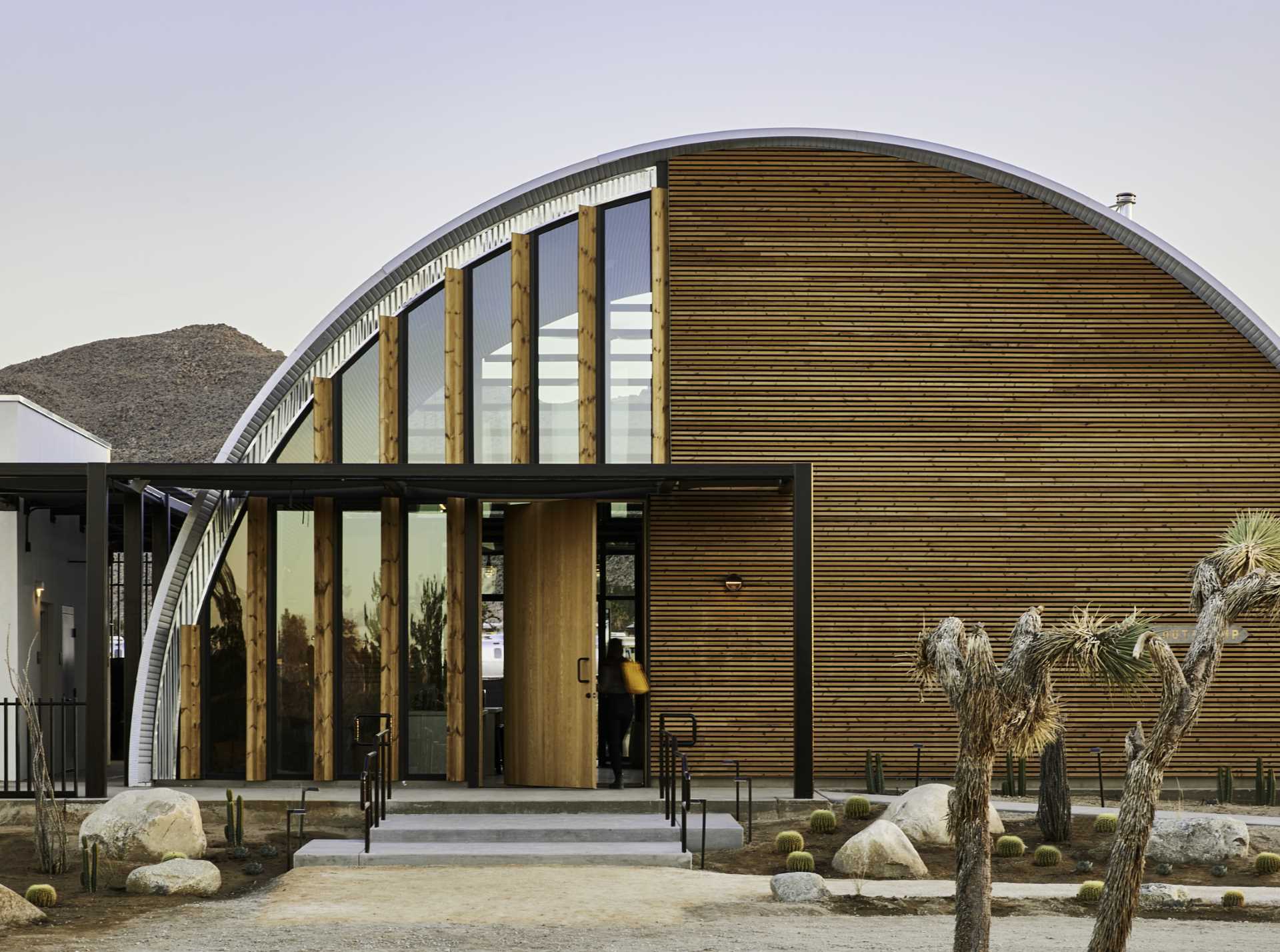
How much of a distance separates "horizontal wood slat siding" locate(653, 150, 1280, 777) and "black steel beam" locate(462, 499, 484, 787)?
2.12m

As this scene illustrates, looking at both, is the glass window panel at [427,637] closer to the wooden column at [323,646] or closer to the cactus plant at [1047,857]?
the wooden column at [323,646]

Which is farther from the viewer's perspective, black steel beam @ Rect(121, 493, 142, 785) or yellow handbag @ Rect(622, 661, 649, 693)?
yellow handbag @ Rect(622, 661, 649, 693)

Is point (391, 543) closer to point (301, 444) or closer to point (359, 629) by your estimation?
point (359, 629)

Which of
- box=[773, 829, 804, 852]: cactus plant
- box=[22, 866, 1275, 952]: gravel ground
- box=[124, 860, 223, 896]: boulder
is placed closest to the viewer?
box=[22, 866, 1275, 952]: gravel ground

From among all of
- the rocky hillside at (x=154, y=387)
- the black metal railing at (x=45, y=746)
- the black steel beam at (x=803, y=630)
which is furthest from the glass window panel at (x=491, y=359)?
the rocky hillside at (x=154, y=387)

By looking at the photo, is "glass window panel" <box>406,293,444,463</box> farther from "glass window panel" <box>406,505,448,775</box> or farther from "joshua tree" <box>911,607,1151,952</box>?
"joshua tree" <box>911,607,1151,952</box>

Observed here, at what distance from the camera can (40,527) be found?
1533 centimetres

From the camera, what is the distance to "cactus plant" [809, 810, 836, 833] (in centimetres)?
1186

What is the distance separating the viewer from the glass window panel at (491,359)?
14.0 meters

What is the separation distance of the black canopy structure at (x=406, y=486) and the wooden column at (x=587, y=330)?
756 millimetres

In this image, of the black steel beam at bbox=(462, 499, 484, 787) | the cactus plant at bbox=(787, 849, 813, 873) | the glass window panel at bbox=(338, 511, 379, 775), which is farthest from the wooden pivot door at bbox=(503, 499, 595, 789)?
the cactus plant at bbox=(787, 849, 813, 873)

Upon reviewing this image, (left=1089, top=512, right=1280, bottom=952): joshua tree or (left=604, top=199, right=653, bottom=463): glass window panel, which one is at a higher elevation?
(left=604, top=199, right=653, bottom=463): glass window panel

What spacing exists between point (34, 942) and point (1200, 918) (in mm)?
7133

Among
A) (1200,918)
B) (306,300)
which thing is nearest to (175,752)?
(1200,918)
